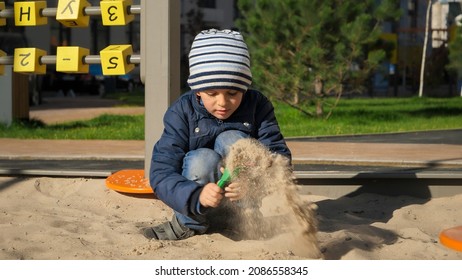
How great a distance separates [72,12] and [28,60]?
0.39m

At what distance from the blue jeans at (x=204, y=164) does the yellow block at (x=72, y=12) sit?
1.56m

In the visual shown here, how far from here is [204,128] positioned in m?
3.02

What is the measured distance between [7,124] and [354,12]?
5.23 m

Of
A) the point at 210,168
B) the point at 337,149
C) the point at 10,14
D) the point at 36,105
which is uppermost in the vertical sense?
the point at 10,14

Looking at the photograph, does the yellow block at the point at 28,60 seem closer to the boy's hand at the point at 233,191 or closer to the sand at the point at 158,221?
the sand at the point at 158,221

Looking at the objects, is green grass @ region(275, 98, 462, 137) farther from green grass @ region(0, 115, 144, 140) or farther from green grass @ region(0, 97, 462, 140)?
green grass @ region(0, 115, 144, 140)

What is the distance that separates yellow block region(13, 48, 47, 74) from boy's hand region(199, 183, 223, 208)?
2033 millimetres

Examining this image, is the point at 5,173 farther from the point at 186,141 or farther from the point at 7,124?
the point at 7,124

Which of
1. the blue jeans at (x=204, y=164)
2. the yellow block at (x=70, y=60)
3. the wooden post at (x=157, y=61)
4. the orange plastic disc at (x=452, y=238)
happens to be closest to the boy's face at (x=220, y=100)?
the blue jeans at (x=204, y=164)

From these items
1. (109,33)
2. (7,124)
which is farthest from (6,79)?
(109,33)

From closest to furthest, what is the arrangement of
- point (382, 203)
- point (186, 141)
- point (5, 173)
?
1. point (186, 141)
2. point (382, 203)
3. point (5, 173)

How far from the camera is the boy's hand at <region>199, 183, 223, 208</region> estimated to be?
258 cm

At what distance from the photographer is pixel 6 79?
372 inches

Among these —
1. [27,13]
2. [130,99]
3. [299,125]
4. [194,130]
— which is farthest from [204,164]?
[130,99]
